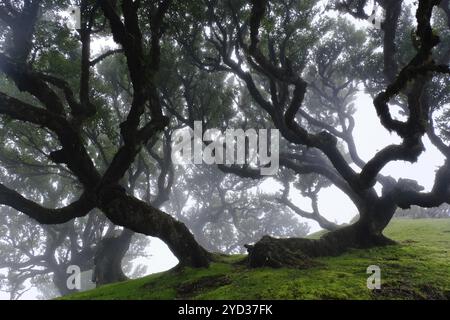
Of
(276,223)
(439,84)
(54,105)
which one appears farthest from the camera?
(276,223)

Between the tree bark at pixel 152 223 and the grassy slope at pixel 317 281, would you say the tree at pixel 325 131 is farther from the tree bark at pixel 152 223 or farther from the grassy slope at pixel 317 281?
the tree bark at pixel 152 223

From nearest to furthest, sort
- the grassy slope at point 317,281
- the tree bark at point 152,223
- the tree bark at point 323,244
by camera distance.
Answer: the grassy slope at point 317,281 → the tree bark at point 152,223 → the tree bark at point 323,244

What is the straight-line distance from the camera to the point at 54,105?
8.80m

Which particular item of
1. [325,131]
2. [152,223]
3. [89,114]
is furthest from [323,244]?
[89,114]

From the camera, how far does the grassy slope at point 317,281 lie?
6.99m

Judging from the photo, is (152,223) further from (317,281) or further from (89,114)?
(317,281)

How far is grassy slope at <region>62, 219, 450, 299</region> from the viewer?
6.99 metres

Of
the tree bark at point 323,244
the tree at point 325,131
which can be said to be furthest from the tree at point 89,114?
the tree at point 325,131

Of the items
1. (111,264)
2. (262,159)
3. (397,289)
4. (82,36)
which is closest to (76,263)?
(111,264)

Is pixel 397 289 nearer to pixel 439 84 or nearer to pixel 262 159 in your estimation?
pixel 439 84

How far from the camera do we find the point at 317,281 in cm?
766
